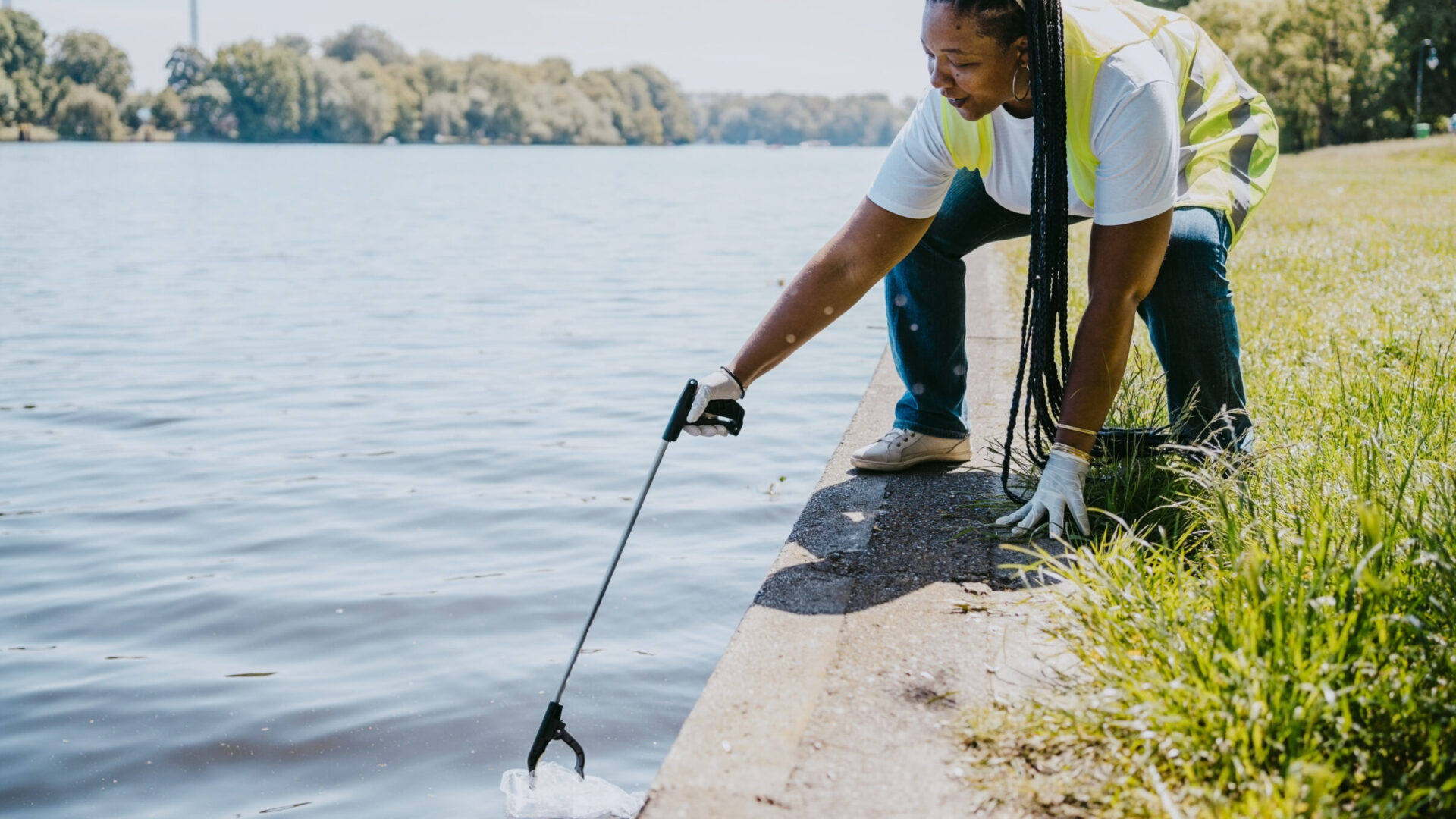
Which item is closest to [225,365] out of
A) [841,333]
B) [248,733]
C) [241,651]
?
[841,333]

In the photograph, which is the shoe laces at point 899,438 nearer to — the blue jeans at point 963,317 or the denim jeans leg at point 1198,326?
the blue jeans at point 963,317

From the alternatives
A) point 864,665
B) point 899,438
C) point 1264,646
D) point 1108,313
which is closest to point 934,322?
point 899,438

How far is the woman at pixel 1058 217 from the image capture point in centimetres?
271

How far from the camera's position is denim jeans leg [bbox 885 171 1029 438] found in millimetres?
3496

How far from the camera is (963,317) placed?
11.9 feet

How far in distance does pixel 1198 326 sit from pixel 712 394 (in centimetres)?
121

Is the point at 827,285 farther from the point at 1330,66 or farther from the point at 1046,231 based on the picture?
the point at 1330,66

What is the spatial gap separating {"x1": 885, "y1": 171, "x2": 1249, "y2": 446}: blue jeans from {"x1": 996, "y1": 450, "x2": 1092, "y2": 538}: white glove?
37 cm

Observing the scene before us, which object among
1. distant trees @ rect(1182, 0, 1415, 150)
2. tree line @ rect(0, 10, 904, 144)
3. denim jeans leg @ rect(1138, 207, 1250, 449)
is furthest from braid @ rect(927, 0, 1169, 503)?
tree line @ rect(0, 10, 904, 144)

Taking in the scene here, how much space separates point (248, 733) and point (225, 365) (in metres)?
5.41

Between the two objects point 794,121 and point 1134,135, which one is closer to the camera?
point 1134,135

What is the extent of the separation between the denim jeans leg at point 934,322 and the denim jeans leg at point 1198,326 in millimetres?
510

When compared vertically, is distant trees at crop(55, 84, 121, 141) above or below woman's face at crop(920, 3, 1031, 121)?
above

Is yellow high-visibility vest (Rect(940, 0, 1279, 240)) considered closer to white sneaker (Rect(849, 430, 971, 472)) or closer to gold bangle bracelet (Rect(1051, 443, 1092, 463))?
gold bangle bracelet (Rect(1051, 443, 1092, 463))
